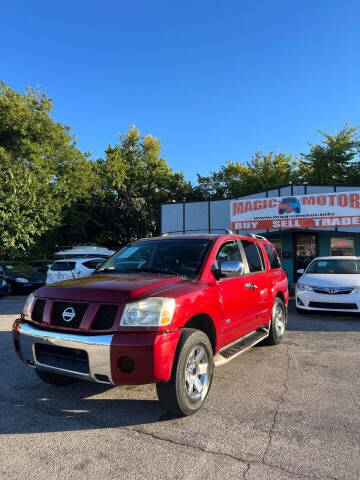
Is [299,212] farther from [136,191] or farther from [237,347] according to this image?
[136,191]

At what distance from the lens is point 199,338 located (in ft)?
11.8

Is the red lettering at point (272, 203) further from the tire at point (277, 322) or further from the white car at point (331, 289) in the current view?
the tire at point (277, 322)

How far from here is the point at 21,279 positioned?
16.0 metres

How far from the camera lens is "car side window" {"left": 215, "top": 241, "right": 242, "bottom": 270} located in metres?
4.62

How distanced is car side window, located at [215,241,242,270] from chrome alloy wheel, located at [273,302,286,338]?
5.22ft

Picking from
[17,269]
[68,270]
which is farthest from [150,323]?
[17,269]

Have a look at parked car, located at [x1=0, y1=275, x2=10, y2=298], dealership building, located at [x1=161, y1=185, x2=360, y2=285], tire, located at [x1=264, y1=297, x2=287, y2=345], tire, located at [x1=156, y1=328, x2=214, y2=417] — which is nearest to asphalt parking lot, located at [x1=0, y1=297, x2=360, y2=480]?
tire, located at [x1=156, y1=328, x2=214, y2=417]

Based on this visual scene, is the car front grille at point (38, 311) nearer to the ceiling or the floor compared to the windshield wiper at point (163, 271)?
nearer to the floor

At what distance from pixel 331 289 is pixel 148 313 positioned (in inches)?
264

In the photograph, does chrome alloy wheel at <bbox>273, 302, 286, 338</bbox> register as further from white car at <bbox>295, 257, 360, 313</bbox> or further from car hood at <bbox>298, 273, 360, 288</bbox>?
car hood at <bbox>298, 273, 360, 288</bbox>

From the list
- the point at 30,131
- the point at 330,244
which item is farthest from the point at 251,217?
the point at 30,131

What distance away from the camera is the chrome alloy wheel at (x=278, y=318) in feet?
20.3

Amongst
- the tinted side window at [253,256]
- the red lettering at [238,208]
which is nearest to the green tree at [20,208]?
the red lettering at [238,208]

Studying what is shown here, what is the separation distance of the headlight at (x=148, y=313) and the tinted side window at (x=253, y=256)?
7.74 feet
